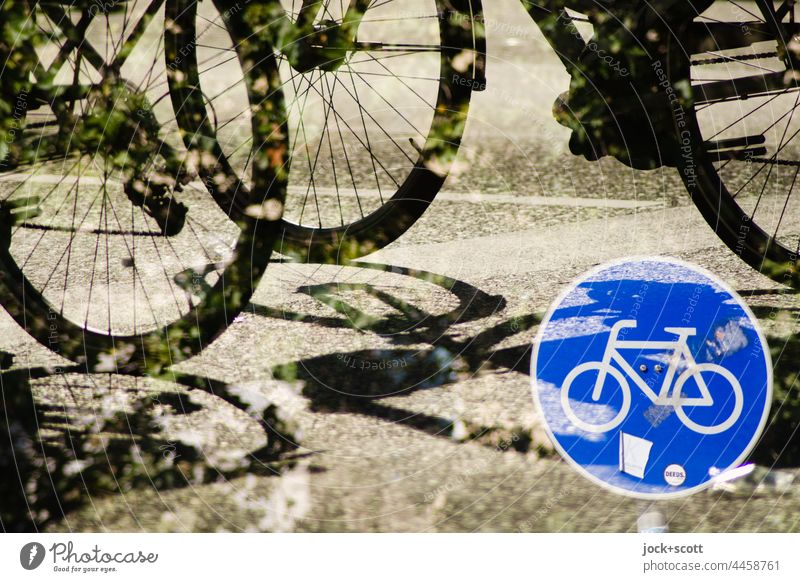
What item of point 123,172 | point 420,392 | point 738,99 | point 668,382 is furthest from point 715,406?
point 123,172

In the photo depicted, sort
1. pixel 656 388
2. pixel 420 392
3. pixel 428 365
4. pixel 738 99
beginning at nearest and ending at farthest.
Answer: pixel 656 388 → pixel 420 392 → pixel 428 365 → pixel 738 99

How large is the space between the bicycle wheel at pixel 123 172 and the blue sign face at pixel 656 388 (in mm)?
920

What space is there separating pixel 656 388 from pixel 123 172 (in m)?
1.56

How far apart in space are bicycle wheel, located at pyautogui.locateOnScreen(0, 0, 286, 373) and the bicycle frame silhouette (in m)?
0.97

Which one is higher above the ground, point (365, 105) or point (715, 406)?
point (365, 105)

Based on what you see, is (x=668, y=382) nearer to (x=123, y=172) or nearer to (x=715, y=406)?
(x=715, y=406)

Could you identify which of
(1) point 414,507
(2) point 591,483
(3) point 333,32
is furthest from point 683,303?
(3) point 333,32

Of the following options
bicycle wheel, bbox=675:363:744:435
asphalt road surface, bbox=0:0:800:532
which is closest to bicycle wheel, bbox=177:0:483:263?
asphalt road surface, bbox=0:0:800:532

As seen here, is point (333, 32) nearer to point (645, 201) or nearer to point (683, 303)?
point (683, 303)

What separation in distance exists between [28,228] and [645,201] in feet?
7.72

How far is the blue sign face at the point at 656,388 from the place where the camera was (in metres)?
2.04

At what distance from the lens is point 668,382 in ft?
6.90

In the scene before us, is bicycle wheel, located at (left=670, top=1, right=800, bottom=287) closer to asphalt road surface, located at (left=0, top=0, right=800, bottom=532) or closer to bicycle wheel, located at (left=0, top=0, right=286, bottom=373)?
asphalt road surface, located at (left=0, top=0, right=800, bottom=532)

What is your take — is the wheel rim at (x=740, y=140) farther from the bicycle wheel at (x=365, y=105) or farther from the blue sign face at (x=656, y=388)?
the bicycle wheel at (x=365, y=105)
